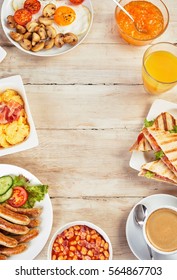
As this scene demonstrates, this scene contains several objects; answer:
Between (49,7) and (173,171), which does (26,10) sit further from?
(173,171)

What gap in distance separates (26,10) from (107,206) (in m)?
1.12

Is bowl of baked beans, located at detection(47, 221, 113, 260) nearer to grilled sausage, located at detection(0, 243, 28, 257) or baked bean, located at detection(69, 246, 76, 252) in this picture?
baked bean, located at detection(69, 246, 76, 252)

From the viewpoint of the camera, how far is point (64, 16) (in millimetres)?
2816

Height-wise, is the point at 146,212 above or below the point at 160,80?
below

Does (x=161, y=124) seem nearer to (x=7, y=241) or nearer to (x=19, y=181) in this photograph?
(x=19, y=181)

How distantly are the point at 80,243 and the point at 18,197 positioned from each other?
375mm

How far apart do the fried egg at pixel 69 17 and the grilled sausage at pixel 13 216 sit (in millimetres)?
1002

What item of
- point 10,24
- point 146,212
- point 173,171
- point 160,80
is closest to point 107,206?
point 146,212

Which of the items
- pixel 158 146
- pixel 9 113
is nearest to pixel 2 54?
pixel 9 113

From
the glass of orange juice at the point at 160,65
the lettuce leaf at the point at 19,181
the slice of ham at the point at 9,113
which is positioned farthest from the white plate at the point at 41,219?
the glass of orange juice at the point at 160,65

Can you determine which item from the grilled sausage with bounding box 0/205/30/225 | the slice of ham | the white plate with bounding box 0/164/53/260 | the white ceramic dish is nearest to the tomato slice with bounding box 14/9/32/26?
the white ceramic dish

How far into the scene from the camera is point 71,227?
2.56 metres

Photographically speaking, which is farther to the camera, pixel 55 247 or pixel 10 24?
pixel 10 24
